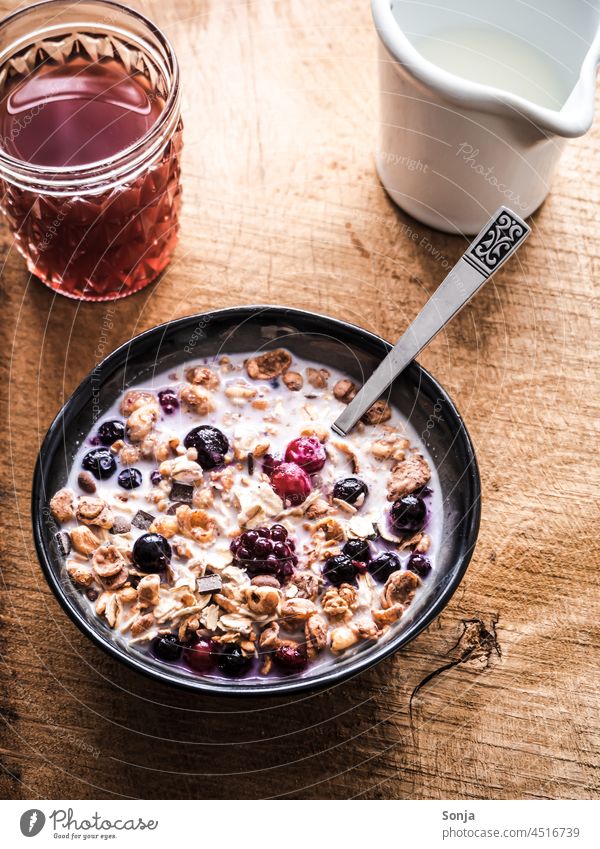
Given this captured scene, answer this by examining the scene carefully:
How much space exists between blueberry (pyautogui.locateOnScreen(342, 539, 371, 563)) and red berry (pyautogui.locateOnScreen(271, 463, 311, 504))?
0.06m

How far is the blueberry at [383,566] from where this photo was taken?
2.73 feet

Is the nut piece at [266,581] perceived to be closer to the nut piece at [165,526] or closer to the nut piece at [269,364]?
the nut piece at [165,526]

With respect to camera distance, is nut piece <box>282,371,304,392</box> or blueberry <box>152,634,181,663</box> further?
nut piece <box>282,371,304,392</box>

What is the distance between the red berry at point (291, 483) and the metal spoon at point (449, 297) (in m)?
0.06

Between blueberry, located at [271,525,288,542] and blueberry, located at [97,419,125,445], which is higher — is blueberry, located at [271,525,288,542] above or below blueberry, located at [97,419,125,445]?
above

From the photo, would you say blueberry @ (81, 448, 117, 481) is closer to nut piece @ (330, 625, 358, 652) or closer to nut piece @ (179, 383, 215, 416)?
nut piece @ (179, 383, 215, 416)

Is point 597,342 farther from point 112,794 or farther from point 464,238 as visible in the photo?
point 112,794

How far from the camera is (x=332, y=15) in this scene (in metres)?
1.13

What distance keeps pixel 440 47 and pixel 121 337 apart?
1.42 ft

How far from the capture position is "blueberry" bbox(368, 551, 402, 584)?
2.73 ft

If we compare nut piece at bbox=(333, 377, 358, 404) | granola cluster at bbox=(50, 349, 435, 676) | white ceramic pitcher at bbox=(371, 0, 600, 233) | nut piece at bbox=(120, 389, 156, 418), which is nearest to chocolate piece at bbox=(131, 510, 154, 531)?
granola cluster at bbox=(50, 349, 435, 676)

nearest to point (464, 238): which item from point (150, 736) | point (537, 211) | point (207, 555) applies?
point (537, 211)

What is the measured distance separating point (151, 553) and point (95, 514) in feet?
0.23
